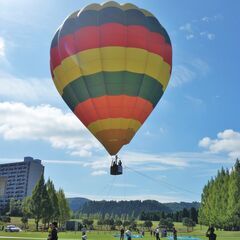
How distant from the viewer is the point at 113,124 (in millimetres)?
26766

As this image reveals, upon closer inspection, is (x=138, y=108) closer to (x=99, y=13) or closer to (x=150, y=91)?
(x=150, y=91)

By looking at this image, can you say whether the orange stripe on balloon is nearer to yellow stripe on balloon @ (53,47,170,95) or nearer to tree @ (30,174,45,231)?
yellow stripe on balloon @ (53,47,170,95)

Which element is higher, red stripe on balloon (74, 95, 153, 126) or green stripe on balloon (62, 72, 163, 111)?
green stripe on balloon (62, 72, 163, 111)

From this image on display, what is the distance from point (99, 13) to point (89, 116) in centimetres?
654

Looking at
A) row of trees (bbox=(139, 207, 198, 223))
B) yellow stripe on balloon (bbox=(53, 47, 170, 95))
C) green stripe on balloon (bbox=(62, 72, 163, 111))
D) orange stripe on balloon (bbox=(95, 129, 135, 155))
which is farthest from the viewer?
row of trees (bbox=(139, 207, 198, 223))

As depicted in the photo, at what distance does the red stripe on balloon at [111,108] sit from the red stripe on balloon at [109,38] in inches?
128

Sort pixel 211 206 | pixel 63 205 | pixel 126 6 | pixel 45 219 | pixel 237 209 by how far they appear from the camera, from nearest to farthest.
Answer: pixel 126 6 → pixel 237 209 → pixel 45 219 → pixel 211 206 → pixel 63 205

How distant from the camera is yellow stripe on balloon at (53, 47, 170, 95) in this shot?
1017 inches

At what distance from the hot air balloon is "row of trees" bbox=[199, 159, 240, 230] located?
53842mm

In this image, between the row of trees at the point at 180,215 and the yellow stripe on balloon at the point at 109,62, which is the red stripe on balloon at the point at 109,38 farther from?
the row of trees at the point at 180,215

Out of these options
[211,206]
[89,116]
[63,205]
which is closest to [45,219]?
[63,205]

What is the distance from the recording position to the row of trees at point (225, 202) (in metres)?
76.3

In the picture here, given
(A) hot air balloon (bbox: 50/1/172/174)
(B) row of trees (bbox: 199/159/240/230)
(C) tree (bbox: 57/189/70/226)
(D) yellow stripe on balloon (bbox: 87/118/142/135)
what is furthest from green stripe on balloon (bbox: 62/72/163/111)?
(C) tree (bbox: 57/189/70/226)

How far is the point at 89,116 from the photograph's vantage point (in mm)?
27219
